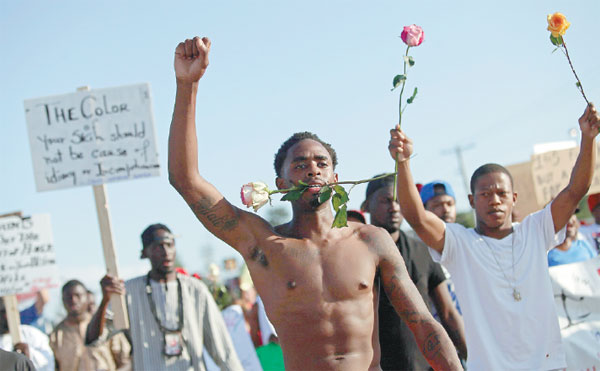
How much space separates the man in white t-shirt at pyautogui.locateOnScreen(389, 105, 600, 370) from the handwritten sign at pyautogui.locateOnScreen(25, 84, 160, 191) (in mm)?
3560

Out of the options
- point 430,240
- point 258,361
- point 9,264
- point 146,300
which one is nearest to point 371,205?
point 430,240

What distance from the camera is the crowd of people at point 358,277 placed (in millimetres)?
3207

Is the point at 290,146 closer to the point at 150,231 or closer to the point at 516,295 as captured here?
the point at 516,295

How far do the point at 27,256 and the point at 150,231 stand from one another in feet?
9.58

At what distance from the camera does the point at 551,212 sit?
467 cm

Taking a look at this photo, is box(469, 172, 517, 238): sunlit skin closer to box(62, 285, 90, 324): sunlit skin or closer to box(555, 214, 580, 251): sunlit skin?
box(555, 214, 580, 251): sunlit skin

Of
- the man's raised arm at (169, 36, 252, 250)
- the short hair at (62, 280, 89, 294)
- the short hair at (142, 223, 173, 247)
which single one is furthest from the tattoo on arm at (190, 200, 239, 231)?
the short hair at (62, 280, 89, 294)

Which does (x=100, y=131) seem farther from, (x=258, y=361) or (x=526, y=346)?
(x=526, y=346)

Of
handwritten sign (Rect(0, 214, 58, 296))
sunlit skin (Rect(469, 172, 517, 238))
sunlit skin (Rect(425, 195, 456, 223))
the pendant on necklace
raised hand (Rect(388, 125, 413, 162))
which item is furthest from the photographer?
handwritten sign (Rect(0, 214, 58, 296))

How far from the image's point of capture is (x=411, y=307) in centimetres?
340

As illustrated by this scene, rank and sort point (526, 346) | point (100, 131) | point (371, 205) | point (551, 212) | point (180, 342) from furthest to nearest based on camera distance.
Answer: point (100, 131), point (180, 342), point (371, 205), point (551, 212), point (526, 346)

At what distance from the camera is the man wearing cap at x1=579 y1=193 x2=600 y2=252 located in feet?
28.3

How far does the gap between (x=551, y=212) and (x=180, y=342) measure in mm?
3001

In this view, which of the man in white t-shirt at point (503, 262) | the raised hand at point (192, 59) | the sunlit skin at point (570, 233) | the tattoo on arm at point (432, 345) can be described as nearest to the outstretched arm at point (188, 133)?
the raised hand at point (192, 59)
